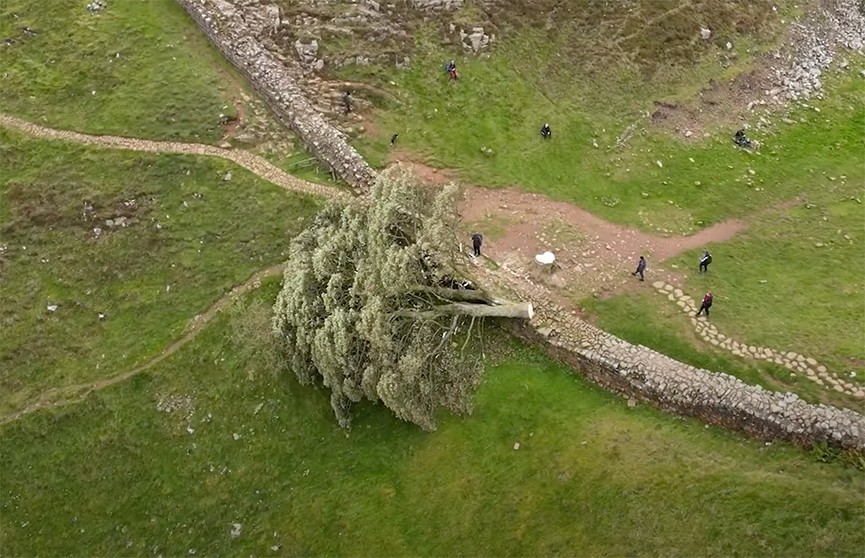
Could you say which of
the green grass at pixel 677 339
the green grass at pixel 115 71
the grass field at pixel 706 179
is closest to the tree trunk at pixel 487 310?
the green grass at pixel 677 339

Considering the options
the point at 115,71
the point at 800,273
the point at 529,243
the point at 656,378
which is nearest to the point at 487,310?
the point at 529,243

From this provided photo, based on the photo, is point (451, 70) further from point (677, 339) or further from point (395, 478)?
point (395, 478)

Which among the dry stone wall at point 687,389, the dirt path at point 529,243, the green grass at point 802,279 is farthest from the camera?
the dirt path at point 529,243

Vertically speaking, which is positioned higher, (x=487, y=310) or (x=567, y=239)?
(x=567, y=239)

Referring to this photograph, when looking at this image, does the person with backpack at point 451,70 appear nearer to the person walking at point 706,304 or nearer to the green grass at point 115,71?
the green grass at point 115,71

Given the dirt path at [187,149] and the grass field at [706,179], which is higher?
the grass field at [706,179]

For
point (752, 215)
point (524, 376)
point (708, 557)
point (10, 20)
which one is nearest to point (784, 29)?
point (752, 215)

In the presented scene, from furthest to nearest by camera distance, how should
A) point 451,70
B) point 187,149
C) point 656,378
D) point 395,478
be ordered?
point 451,70 → point 187,149 → point 395,478 → point 656,378

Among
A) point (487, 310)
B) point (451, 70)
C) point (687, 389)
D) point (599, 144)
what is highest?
point (451, 70)
